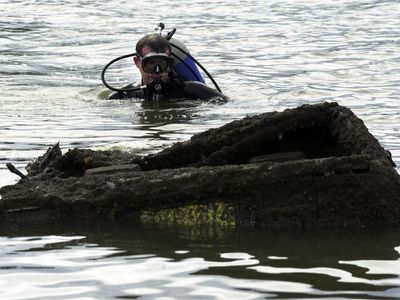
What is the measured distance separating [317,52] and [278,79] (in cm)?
276

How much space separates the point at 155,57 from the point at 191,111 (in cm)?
69

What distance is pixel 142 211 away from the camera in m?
6.23

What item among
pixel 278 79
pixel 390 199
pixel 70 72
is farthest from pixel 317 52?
pixel 390 199

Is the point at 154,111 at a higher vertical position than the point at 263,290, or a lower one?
higher

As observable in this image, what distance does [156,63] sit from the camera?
40.3ft

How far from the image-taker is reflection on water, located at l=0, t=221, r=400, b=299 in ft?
16.0

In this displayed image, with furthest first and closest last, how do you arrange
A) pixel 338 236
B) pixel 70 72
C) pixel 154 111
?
pixel 70 72, pixel 154 111, pixel 338 236

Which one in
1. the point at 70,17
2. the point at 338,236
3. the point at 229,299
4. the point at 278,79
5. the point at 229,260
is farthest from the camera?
the point at 70,17

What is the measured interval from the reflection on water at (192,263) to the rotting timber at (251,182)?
132mm

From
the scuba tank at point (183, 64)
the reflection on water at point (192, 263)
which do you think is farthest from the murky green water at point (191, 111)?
the scuba tank at point (183, 64)

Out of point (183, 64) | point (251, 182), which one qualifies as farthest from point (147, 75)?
point (251, 182)

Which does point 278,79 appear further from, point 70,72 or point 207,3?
point 207,3

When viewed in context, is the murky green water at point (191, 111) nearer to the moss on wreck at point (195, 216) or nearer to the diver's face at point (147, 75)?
the moss on wreck at point (195, 216)

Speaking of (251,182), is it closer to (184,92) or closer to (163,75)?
(163,75)
